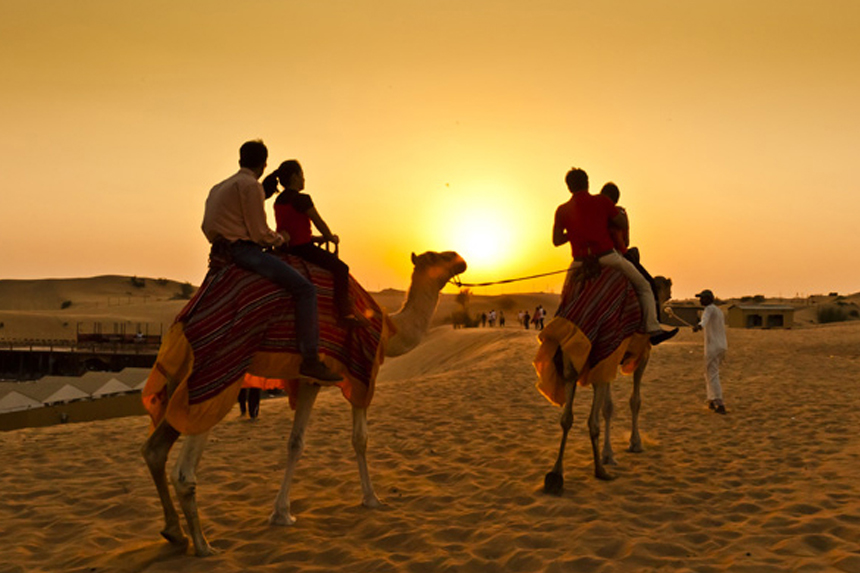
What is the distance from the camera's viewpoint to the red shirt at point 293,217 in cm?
633

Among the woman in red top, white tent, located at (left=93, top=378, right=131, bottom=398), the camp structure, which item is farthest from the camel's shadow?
the camp structure

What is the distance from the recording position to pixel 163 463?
5574 millimetres

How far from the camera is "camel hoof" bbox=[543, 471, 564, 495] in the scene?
7.30 meters

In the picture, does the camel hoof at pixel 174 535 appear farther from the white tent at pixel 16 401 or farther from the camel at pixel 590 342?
the white tent at pixel 16 401

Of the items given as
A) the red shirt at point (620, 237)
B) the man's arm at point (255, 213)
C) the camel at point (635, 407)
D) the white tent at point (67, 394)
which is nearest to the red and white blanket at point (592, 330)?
the red shirt at point (620, 237)

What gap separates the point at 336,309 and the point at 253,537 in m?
2.06

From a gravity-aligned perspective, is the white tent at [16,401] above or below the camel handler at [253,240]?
below

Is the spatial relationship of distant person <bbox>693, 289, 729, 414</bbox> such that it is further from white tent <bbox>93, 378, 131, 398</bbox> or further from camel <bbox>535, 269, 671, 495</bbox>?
white tent <bbox>93, 378, 131, 398</bbox>

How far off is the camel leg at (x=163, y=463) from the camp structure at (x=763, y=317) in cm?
5601

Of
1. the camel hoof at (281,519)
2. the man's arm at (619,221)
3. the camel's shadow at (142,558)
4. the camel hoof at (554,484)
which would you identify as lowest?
the camel's shadow at (142,558)

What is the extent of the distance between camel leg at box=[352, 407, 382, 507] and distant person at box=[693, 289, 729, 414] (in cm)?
827

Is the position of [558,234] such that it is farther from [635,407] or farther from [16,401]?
[16,401]

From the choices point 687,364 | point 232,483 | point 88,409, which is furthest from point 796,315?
point 232,483

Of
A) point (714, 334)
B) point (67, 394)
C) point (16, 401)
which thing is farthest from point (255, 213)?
point (67, 394)
